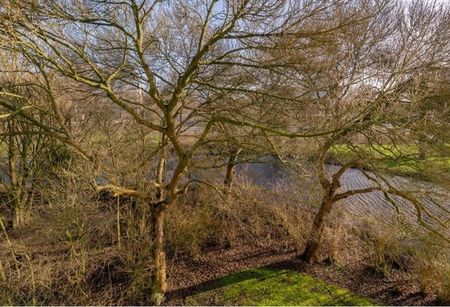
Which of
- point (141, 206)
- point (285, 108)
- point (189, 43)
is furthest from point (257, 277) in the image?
point (189, 43)

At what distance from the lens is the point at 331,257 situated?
7.34m

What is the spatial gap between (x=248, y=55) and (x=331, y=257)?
18.2 feet

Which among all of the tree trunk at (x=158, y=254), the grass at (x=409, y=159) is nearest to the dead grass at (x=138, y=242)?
the tree trunk at (x=158, y=254)

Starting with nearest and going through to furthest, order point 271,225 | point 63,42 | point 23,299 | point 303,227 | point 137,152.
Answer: point 63,42 < point 23,299 < point 137,152 < point 303,227 < point 271,225

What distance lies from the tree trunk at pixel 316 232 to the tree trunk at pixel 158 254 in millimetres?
3610

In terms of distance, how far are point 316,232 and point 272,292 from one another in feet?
5.86

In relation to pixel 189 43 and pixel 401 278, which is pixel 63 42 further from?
pixel 401 278

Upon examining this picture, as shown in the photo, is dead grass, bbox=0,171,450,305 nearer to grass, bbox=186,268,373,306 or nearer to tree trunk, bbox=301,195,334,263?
tree trunk, bbox=301,195,334,263

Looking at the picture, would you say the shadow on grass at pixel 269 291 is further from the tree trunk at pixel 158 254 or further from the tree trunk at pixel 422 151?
the tree trunk at pixel 422 151

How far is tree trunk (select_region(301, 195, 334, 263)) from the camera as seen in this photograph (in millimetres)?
6645

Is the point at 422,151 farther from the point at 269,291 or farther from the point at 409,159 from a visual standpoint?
the point at 269,291

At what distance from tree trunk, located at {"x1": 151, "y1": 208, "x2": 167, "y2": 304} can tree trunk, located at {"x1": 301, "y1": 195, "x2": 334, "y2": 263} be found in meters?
3.61

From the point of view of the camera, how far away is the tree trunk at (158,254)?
541 centimetres

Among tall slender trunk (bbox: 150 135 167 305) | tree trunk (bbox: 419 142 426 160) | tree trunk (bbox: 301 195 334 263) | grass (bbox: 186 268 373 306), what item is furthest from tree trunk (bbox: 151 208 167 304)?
tree trunk (bbox: 419 142 426 160)
